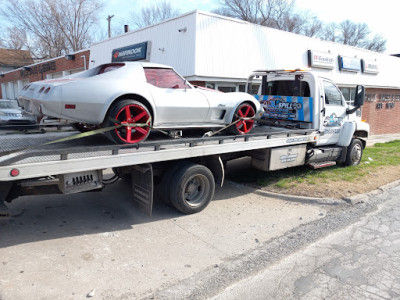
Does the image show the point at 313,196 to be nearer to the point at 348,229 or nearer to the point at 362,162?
the point at 348,229

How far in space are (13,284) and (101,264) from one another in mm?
860

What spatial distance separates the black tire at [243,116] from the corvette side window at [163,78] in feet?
3.98

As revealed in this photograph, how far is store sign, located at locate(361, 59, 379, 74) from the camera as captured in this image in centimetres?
1677

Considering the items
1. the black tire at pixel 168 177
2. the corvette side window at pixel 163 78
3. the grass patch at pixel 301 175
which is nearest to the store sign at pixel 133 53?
the grass patch at pixel 301 175

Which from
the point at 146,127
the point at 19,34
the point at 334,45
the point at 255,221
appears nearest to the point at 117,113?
the point at 146,127

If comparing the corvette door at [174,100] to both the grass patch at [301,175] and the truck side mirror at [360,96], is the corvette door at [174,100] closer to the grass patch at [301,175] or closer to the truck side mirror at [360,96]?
the grass patch at [301,175]

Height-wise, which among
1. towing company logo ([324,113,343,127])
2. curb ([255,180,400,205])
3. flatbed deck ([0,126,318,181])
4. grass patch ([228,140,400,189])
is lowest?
curb ([255,180,400,205])

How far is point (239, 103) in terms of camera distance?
557 cm

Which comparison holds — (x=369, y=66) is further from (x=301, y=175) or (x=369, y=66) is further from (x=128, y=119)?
(x=128, y=119)

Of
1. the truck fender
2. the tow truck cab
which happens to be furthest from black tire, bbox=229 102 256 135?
the truck fender

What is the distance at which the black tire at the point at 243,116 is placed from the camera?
566 centimetres

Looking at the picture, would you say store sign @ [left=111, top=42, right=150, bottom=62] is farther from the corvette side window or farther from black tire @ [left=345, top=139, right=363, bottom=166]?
black tire @ [left=345, top=139, right=363, bottom=166]

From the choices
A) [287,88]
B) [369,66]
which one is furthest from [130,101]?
[369,66]

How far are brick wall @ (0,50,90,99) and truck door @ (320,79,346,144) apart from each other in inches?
525
